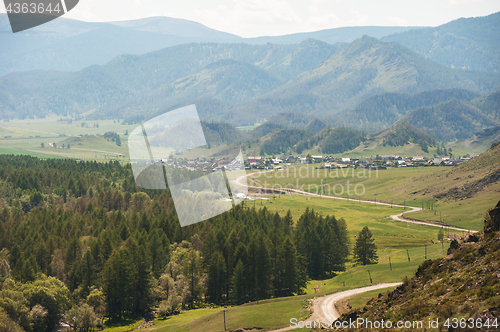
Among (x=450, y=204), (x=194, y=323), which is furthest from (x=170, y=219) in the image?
(x=450, y=204)

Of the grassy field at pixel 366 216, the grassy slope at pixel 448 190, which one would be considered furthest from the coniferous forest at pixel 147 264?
the grassy slope at pixel 448 190

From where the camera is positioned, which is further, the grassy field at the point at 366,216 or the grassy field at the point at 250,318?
the grassy field at the point at 366,216

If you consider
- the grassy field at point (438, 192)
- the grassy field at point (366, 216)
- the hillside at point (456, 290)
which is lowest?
the grassy field at point (438, 192)

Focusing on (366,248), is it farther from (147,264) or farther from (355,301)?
(147,264)

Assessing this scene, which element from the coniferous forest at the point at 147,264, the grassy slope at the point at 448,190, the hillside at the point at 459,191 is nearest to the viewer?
the coniferous forest at the point at 147,264

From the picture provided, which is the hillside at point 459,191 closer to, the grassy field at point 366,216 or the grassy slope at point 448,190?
the grassy slope at point 448,190

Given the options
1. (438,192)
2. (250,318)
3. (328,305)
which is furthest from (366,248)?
(438,192)
